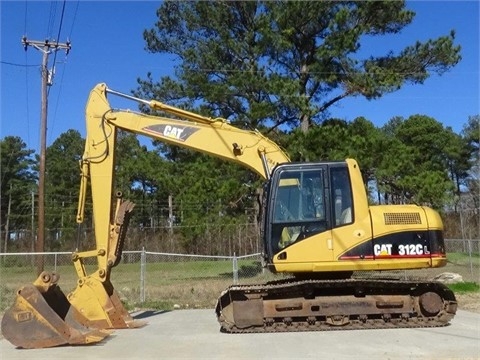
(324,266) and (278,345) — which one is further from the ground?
(324,266)

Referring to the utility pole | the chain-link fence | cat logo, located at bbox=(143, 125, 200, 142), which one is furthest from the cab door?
the utility pole

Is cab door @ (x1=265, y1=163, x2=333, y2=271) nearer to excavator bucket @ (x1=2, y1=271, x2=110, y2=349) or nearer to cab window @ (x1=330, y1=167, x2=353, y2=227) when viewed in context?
cab window @ (x1=330, y1=167, x2=353, y2=227)

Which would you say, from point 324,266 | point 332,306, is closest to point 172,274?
point 332,306

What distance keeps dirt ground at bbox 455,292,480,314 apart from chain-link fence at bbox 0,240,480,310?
1443 mm

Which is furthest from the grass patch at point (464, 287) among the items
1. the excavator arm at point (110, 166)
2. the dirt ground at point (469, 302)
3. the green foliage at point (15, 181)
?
the green foliage at point (15, 181)

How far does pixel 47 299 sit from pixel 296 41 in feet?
54.6

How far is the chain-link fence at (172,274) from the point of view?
1550cm

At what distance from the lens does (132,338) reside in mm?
9000

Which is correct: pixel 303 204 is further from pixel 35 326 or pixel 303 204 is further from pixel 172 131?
pixel 35 326

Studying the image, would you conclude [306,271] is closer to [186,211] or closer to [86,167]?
[86,167]

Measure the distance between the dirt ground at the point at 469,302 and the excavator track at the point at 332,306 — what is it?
3.37 metres

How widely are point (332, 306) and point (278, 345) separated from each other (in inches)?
57.3

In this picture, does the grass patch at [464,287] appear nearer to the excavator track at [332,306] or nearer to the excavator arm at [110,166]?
the excavator track at [332,306]

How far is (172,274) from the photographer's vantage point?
82.6 feet
